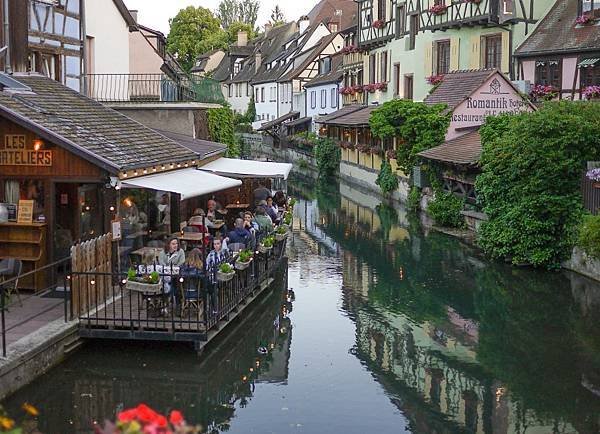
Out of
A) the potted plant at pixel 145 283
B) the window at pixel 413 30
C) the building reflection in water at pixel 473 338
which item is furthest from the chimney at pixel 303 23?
the potted plant at pixel 145 283

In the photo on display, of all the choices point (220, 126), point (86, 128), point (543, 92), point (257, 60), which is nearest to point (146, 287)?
point (86, 128)

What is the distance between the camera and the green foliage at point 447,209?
2598 centimetres

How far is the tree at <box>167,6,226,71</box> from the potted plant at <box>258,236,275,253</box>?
67.6 metres

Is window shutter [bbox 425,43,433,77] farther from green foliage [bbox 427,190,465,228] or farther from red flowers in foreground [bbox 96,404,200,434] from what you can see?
red flowers in foreground [bbox 96,404,200,434]

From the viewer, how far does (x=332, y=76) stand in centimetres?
5578

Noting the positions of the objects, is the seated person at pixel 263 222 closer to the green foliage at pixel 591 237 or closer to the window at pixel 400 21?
the green foliage at pixel 591 237

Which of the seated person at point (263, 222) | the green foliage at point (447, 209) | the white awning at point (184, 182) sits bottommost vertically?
the green foliage at point (447, 209)

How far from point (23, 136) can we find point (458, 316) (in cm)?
844

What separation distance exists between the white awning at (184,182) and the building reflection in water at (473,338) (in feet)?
11.5

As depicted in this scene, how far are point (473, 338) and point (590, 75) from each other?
16.0 m

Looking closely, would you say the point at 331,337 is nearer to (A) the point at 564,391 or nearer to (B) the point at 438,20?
(A) the point at 564,391

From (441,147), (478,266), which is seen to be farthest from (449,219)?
(478,266)

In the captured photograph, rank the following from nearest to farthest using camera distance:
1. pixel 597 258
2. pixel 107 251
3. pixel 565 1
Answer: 1. pixel 107 251
2. pixel 597 258
3. pixel 565 1

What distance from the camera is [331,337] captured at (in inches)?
551
